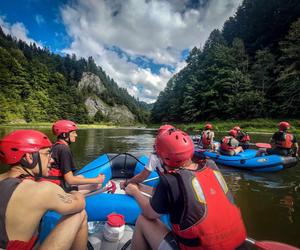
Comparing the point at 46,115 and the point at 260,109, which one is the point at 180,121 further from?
the point at 46,115

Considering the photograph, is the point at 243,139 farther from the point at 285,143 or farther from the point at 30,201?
the point at 30,201

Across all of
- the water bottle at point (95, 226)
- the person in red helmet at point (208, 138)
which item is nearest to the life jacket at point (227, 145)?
the person in red helmet at point (208, 138)

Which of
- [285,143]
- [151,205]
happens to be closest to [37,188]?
[151,205]

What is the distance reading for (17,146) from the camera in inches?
78.1

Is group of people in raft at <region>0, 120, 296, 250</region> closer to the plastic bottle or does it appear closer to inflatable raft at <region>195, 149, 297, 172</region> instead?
the plastic bottle

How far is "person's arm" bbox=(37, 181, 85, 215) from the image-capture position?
1.72 meters

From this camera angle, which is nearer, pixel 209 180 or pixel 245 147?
pixel 209 180

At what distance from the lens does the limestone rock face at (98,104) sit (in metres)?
116

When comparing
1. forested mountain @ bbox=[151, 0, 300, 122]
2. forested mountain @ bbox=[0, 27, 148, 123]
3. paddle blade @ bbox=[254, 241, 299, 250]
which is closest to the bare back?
paddle blade @ bbox=[254, 241, 299, 250]

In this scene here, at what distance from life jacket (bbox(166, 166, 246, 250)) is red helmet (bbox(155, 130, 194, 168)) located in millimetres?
199

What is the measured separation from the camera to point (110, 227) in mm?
2873

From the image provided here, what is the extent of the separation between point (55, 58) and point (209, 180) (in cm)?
14320

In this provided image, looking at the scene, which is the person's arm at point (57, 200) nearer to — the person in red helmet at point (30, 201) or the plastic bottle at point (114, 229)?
the person in red helmet at point (30, 201)

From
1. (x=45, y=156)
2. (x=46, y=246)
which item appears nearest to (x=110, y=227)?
(x=46, y=246)
